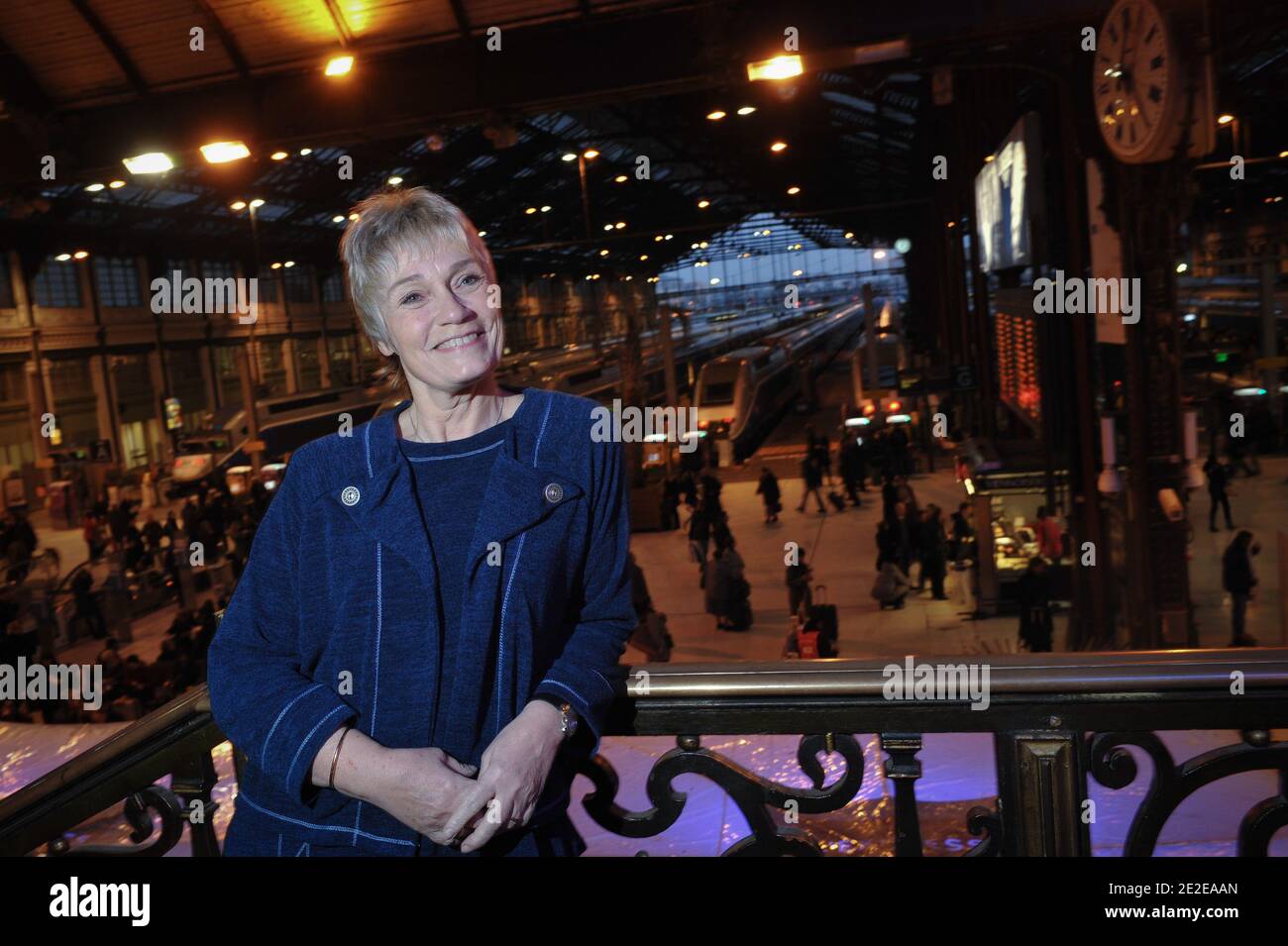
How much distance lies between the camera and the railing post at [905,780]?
1909mm

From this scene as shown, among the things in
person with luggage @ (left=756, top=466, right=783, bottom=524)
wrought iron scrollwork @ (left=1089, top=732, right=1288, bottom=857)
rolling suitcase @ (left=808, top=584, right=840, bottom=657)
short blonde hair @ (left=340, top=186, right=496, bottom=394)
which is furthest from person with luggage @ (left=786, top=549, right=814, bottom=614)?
short blonde hair @ (left=340, top=186, right=496, bottom=394)

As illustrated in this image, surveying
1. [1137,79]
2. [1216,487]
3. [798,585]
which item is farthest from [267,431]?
[1137,79]

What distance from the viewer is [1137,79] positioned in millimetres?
7648

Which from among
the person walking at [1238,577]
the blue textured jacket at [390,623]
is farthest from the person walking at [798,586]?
the blue textured jacket at [390,623]

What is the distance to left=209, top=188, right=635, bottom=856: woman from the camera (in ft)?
5.62

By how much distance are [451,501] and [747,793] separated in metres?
0.72

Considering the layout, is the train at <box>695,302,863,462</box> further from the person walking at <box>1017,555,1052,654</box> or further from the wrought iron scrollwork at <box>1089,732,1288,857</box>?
the wrought iron scrollwork at <box>1089,732,1288,857</box>

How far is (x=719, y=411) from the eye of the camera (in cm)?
3170

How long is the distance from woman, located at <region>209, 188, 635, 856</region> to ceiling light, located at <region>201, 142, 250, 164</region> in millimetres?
9062

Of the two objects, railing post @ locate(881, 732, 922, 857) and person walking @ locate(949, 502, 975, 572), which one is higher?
railing post @ locate(881, 732, 922, 857)

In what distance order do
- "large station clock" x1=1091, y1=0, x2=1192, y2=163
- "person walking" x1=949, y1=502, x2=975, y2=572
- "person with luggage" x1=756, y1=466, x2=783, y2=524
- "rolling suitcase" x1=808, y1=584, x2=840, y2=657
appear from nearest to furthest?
"large station clock" x1=1091, y1=0, x2=1192, y2=163 → "rolling suitcase" x1=808, y1=584, x2=840, y2=657 → "person walking" x1=949, y1=502, x2=975, y2=572 → "person with luggage" x1=756, y1=466, x2=783, y2=524
